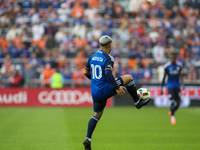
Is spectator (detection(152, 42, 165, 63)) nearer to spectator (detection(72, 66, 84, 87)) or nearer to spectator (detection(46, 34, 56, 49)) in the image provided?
spectator (detection(72, 66, 84, 87))

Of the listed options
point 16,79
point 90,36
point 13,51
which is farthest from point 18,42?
point 90,36

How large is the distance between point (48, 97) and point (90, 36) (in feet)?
17.6

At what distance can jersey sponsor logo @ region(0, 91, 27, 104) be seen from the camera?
781 inches

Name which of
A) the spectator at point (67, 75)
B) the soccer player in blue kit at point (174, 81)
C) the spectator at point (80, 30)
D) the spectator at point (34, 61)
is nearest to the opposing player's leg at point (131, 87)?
the soccer player in blue kit at point (174, 81)

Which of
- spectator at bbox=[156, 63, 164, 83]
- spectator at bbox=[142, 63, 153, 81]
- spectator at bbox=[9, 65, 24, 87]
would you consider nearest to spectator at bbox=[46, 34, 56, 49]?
spectator at bbox=[9, 65, 24, 87]

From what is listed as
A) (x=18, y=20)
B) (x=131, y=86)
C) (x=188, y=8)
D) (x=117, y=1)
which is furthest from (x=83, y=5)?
(x=131, y=86)

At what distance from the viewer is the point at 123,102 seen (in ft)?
66.0

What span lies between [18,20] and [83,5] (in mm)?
5001

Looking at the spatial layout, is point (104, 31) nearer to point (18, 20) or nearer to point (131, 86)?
point (18, 20)

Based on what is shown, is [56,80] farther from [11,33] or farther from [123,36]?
[123,36]

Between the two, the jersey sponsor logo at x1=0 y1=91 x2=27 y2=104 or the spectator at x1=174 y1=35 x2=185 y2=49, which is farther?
the spectator at x1=174 y1=35 x2=185 y2=49

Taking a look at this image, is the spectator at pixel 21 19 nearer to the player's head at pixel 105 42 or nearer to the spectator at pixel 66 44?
the spectator at pixel 66 44

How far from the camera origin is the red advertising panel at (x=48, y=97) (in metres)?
20.0

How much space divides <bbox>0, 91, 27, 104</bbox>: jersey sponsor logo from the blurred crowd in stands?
667mm
